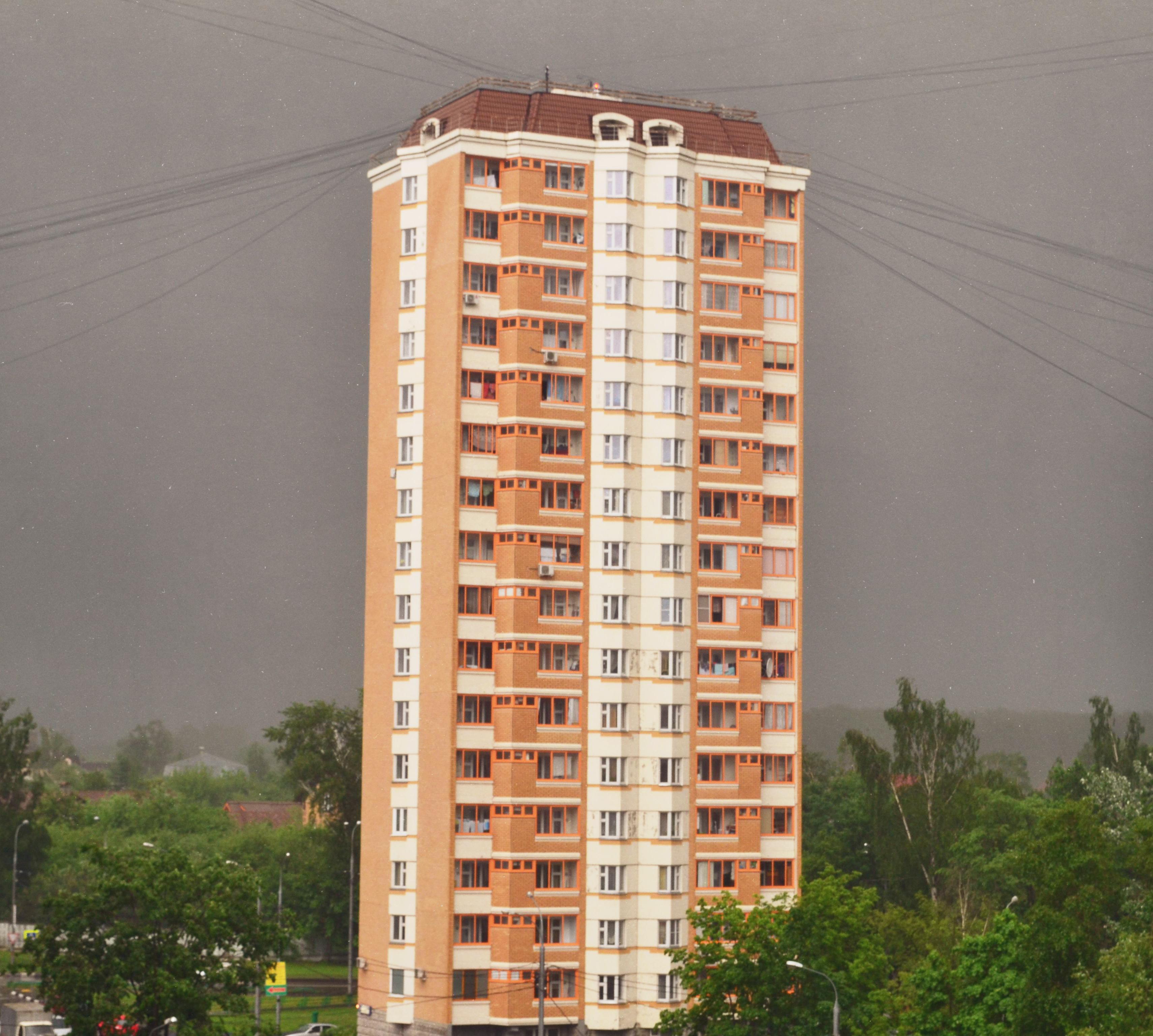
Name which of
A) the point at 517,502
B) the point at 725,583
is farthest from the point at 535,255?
the point at 725,583

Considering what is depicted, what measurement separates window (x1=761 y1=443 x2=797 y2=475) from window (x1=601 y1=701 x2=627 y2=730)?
1777 centimetres

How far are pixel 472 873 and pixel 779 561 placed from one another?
27294 mm

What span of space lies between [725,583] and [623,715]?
10.3 metres

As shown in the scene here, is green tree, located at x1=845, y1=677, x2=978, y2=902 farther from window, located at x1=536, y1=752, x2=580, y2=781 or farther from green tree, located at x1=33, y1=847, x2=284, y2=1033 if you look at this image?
green tree, located at x1=33, y1=847, x2=284, y2=1033

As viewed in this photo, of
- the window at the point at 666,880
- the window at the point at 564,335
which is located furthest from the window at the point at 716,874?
the window at the point at 564,335

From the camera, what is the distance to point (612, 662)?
10638cm

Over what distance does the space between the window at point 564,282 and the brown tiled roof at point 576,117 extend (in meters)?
8.34

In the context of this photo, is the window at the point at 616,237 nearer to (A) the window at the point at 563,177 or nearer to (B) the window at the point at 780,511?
(A) the window at the point at 563,177

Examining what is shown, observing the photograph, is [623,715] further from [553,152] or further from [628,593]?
[553,152]

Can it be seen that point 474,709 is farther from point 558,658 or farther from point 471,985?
point 471,985

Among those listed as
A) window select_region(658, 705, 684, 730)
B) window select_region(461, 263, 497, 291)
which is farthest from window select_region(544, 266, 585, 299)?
window select_region(658, 705, 684, 730)

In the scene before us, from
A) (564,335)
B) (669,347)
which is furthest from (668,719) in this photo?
(564,335)

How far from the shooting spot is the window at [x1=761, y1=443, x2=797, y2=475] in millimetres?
111438

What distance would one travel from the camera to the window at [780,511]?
11131 centimetres
